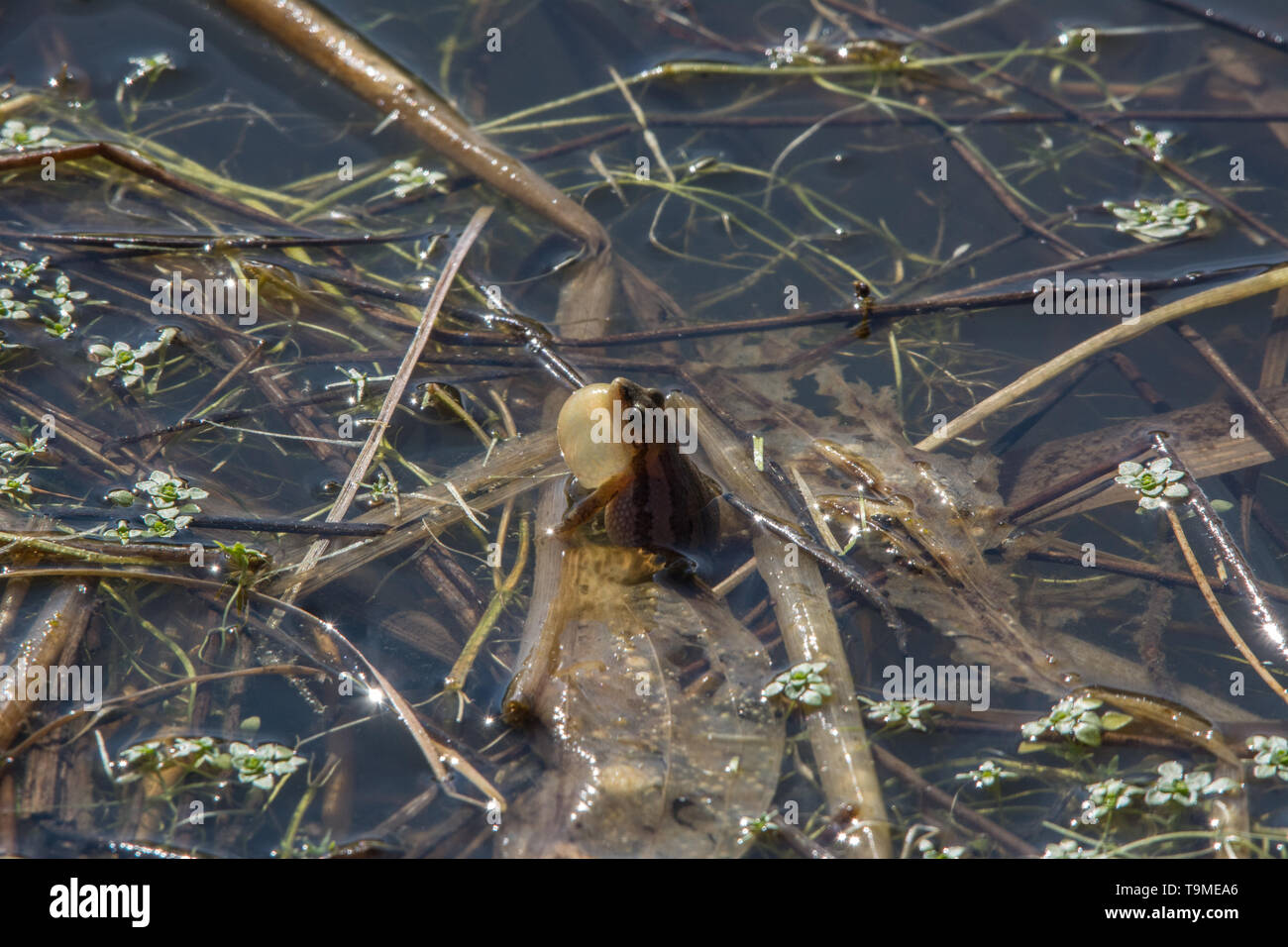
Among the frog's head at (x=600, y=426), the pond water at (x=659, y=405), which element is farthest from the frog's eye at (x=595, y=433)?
the pond water at (x=659, y=405)

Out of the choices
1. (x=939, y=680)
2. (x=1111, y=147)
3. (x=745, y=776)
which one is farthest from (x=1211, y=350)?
(x=745, y=776)

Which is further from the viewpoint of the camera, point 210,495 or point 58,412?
point 58,412

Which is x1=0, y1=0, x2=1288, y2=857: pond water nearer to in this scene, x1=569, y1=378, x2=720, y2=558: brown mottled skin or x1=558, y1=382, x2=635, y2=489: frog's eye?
x1=569, y1=378, x2=720, y2=558: brown mottled skin

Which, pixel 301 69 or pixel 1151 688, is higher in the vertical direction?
pixel 301 69

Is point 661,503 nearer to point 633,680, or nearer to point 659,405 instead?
point 659,405

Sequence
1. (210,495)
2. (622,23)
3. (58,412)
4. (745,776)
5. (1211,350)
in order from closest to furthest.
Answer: (745,776), (210,495), (58,412), (1211,350), (622,23)

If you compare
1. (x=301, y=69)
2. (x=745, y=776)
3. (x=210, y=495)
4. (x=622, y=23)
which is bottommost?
(x=745, y=776)
